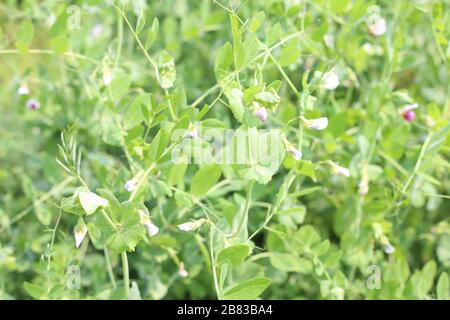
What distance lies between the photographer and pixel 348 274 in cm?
130

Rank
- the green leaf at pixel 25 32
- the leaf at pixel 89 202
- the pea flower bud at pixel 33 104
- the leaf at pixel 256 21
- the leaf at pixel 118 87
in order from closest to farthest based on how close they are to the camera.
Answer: the leaf at pixel 89 202
the leaf at pixel 256 21
the leaf at pixel 118 87
the green leaf at pixel 25 32
the pea flower bud at pixel 33 104

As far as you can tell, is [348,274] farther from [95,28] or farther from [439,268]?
[95,28]

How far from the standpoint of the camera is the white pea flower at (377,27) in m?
1.19

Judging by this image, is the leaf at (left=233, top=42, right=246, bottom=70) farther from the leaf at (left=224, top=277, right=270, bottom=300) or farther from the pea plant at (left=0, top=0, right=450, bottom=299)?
the leaf at (left=224, top=277, right=270, bottom=300)

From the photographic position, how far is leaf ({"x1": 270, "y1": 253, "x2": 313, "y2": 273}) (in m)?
1.15

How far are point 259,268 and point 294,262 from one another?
70 mm

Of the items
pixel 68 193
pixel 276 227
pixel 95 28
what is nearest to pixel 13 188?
pixel 68 193

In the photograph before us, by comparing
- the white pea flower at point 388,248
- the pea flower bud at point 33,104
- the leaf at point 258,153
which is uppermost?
the pea flower bud at point 33,104

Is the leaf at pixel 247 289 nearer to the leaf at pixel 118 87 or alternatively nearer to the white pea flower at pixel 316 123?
the white pea flower at pixel 316 123

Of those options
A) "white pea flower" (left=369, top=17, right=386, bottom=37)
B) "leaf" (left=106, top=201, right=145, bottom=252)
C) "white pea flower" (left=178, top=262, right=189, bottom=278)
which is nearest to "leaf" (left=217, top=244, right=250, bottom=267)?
"leaf" (left=106, top=201, right=145, bottom=252)

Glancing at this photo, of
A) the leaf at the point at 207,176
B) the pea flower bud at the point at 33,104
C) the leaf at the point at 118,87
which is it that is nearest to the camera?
the leaf at the point at 207,176

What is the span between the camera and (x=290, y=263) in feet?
3.79

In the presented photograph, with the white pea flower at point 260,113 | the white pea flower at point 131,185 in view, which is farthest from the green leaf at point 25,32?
the white pea flower at point 260,113

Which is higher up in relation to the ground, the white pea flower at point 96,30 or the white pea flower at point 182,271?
the white pea flower at point 96,30
